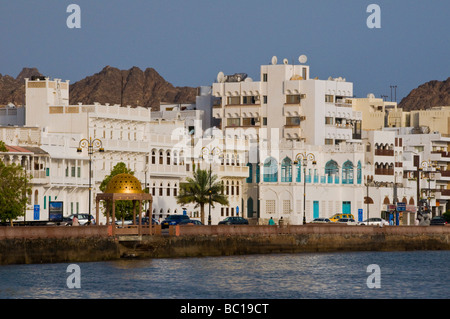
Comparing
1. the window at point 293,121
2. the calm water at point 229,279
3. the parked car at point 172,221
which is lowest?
the calm water at point 229,279

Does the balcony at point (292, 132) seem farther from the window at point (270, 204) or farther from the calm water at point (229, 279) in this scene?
the calm water at point (229, 279)

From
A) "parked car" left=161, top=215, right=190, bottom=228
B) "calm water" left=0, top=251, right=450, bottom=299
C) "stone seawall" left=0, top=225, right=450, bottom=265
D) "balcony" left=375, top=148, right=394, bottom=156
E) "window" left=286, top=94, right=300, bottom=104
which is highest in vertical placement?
"window" left=286, top=94, right=300, bottom=104

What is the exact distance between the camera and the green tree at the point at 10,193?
9000cm

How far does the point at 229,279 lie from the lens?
7394 centimetres

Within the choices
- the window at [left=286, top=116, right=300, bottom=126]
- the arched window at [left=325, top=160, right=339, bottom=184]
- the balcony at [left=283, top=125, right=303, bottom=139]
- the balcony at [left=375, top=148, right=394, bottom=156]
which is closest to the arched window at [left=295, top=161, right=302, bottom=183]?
the arched window at [left=325, top=160, right=339, bottom=184]

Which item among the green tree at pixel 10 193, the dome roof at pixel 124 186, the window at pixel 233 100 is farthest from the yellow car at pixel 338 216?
the dome roof at pixel 124 186

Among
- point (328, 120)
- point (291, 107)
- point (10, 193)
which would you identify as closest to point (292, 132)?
point (291, 107)

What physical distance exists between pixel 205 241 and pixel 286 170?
44123 mm

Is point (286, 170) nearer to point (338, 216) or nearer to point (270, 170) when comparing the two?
point (270, 170)

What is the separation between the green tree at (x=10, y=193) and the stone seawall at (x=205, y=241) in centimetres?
995

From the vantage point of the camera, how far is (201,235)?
3597 inches

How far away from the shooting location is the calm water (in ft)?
218

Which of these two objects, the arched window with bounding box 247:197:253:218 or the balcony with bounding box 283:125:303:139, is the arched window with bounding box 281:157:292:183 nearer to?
the arched window with bounding box 247:197:253:218

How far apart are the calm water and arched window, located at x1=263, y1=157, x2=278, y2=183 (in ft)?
138
